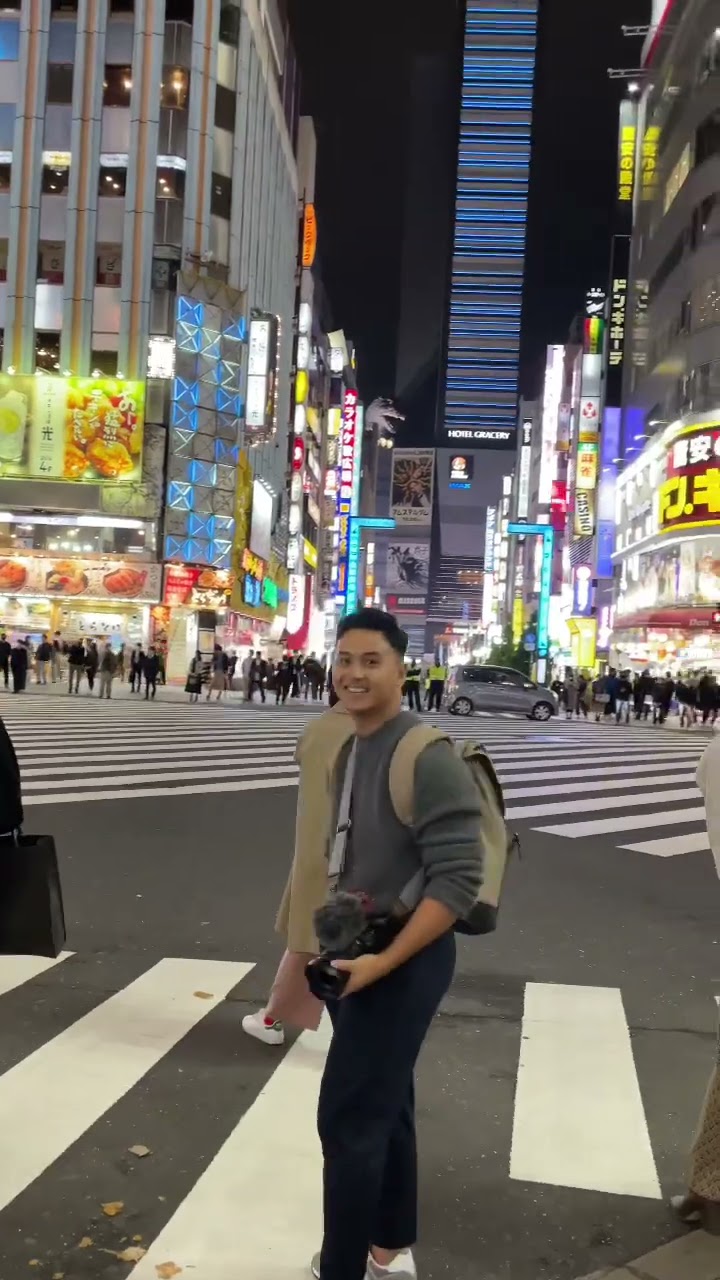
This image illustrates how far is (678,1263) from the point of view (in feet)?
9.09

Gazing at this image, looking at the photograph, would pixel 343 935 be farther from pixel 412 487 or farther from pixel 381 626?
pixel 412 487

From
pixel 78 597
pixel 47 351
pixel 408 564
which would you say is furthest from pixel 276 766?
pixel 408 564

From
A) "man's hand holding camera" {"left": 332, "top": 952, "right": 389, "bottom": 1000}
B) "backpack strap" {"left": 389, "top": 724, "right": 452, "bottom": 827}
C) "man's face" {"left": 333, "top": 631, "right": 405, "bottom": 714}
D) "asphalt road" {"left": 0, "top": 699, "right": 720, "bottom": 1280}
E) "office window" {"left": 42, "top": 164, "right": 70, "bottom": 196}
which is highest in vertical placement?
"office window" {"left": 42, "top": 164, "right": 70, "bottom": 196}

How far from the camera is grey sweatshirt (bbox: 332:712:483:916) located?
2250mm

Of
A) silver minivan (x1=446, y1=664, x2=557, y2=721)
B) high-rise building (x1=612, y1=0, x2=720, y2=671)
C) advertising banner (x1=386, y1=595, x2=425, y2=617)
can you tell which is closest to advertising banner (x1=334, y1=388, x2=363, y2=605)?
high-rise building (x1=612, y1=0, x2=720, y2=671)

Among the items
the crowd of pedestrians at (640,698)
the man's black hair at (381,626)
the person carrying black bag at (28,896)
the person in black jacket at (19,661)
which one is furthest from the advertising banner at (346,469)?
the man's black hair at (381,626)

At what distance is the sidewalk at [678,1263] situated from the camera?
270 centimetres

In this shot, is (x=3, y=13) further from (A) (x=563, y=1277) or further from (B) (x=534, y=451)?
(B) (x=534, y=451)

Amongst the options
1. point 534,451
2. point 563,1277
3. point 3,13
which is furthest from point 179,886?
point 534,451

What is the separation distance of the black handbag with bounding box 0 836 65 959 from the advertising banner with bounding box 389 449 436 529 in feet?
349

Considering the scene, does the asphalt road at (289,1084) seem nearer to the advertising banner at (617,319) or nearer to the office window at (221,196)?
the office window at (221,196)

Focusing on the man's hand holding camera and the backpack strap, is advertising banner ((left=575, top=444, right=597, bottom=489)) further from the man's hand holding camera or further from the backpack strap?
the man's hand holding camera

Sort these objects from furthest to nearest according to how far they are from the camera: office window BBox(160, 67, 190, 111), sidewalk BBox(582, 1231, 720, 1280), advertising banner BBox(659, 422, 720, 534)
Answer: office window BBox(160, 67, 190, 111) → advertising banner BBox(659, 422, 720, 534) → sidewalk BBox(582, 1231, 720, 1280)

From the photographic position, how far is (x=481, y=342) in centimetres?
19362
